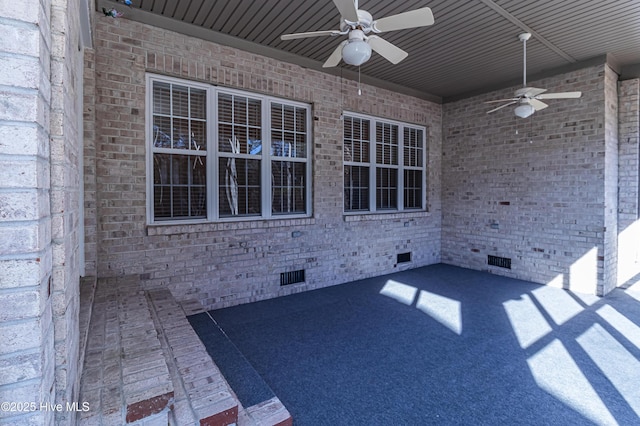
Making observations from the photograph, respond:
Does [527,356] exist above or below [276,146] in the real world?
below

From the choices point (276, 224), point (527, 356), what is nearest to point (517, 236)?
point (527, 356)

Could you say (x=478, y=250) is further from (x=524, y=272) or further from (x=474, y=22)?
(x=474, y=22)

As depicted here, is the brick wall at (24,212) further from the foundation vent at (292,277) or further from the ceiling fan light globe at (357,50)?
the foundation vent at (292,277)

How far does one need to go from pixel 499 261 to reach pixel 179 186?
568 centimetres

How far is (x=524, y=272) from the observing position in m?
5.75

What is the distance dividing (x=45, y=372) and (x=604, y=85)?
680 centimetres

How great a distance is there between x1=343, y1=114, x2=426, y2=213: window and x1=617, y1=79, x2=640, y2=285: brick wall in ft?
10.2

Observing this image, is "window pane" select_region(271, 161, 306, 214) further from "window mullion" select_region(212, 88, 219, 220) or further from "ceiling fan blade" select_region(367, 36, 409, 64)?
"ceiling fan blade" select_region(367, 36, 409, 64)

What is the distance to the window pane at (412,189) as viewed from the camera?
6.61 meters

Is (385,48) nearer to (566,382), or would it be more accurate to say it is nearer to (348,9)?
(348,9)

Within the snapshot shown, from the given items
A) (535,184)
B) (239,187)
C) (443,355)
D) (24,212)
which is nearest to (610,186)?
(535,184)

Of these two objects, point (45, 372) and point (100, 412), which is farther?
point (100, 412)

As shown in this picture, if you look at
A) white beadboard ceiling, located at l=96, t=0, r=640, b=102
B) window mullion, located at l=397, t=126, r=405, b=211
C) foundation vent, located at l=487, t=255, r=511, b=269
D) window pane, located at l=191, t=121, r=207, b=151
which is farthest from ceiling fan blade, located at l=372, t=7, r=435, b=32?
foundation vent, located at l=487, t=255, r=511, b=269

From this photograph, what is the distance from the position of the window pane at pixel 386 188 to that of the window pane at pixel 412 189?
0.31 m
